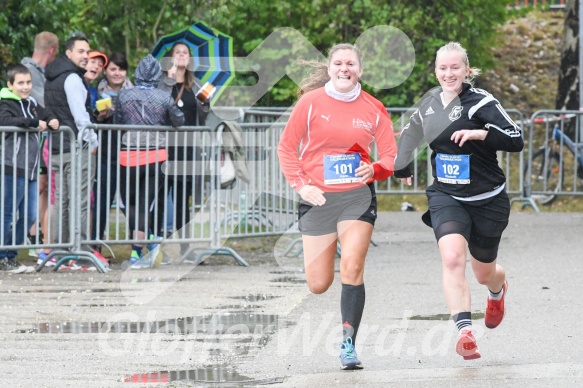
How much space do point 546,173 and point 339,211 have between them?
11192 millimetres

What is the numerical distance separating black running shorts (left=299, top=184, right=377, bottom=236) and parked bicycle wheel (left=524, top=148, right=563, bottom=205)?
Answer: 10829mm

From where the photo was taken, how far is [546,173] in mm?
18719

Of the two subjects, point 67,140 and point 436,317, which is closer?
point 436,317

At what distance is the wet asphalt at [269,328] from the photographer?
7.34m

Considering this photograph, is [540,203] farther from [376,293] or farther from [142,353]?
[142,353]

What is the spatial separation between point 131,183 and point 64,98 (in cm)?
102

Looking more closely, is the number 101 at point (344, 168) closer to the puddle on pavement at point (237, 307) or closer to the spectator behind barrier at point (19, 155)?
the puddle on pavement at point (237, 307)

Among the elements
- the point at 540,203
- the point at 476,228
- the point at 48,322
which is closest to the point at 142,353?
the point at 48,322

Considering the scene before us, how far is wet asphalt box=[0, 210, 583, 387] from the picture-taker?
24.1ft

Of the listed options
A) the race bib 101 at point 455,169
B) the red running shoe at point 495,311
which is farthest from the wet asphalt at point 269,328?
the race bib 101 at point 455,169

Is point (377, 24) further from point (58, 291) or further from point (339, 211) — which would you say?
point (339, 211)

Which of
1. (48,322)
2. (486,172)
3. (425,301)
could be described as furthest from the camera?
(425,301)

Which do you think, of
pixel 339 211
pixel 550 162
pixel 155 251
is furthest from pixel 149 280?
pixel 550 162

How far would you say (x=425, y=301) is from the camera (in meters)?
10.3
